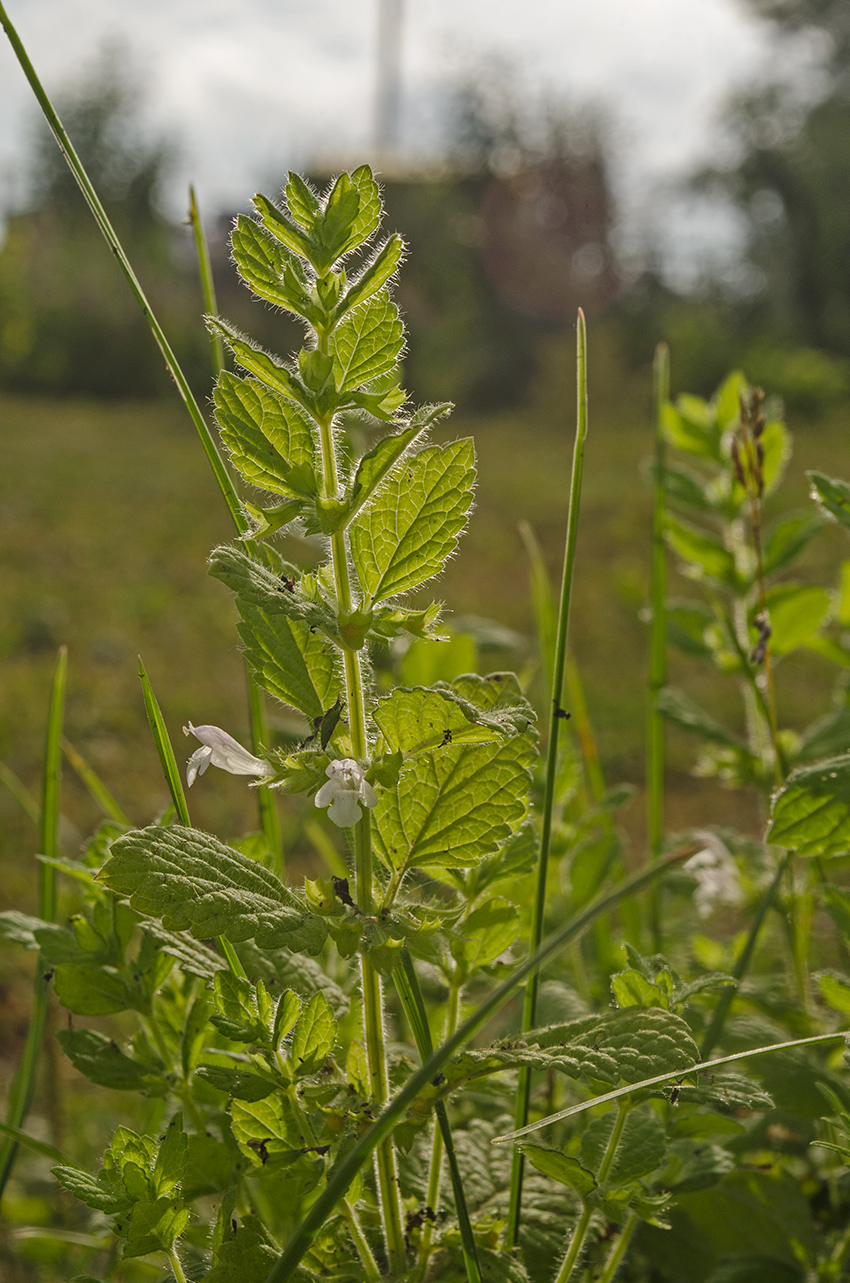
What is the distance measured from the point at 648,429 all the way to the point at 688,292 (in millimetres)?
4675

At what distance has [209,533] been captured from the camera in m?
6.29

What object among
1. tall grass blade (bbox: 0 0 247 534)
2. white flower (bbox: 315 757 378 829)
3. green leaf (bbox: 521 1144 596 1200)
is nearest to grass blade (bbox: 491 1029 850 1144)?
green leaf (bbox: 521 1144 596 1200)

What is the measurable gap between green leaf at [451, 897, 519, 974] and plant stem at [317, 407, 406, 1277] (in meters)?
0.10

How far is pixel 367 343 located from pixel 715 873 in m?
0.61

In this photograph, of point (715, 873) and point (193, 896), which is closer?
point (193, 896)

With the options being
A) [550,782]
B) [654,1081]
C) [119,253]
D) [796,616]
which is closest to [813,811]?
[550,782]

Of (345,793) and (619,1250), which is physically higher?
(345,793)

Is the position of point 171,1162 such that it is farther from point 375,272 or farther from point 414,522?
point 375,272

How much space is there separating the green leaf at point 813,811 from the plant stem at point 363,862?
0.29m

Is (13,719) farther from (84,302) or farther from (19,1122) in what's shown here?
(84,302)

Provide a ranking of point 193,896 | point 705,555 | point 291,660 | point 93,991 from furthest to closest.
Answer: point 705,555
point 93,991
point 291,660
point 193,896

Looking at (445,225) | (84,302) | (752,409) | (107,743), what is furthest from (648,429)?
(752,409)

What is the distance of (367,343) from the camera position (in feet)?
1.73

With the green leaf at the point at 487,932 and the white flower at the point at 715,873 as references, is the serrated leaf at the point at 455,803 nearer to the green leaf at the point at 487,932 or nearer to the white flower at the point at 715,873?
the green leaf at the point at 487,932
